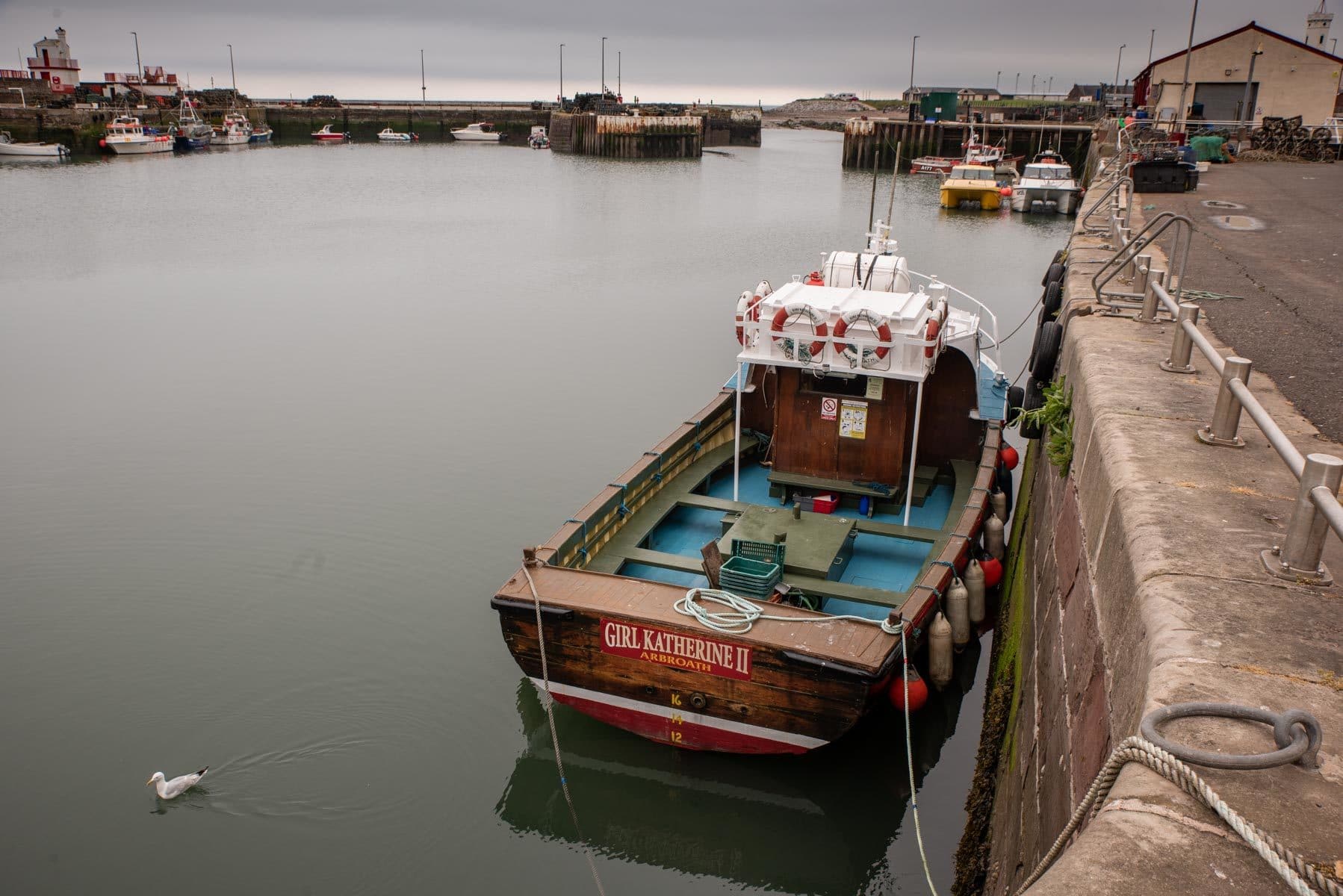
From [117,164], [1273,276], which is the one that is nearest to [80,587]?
[1273,276]

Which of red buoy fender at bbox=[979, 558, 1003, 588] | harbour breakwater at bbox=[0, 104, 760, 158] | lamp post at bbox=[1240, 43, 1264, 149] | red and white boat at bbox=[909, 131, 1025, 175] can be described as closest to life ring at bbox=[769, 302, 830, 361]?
red buoy fender at bbox=[979, 558, 1003, 588]

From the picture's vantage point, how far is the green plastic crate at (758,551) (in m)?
8.77

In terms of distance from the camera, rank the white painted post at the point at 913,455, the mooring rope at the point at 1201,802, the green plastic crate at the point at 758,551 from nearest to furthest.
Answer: the mooring rope at the point at 1201,802, the green plastic crate at the point at 758,551, the white painted post at the point at 913,455

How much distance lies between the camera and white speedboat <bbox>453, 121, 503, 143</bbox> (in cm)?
10500

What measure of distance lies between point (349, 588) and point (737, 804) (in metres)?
5.74

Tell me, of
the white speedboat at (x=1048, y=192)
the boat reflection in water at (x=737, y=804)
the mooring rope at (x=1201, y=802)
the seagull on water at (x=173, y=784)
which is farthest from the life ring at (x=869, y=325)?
the white speedboat at (x=1048, y=192)

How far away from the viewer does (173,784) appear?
26.3ft

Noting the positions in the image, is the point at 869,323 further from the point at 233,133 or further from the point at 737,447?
the point at 233,133

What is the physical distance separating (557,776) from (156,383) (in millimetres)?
14452

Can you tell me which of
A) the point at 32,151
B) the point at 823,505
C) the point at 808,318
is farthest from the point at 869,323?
the point at 32,151

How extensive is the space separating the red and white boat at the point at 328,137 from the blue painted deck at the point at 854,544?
10277 cm

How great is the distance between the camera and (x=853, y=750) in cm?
870

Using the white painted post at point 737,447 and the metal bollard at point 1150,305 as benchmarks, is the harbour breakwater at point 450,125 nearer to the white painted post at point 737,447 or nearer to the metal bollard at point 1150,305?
the white painted post at point 737,447

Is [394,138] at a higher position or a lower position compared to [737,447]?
higher
